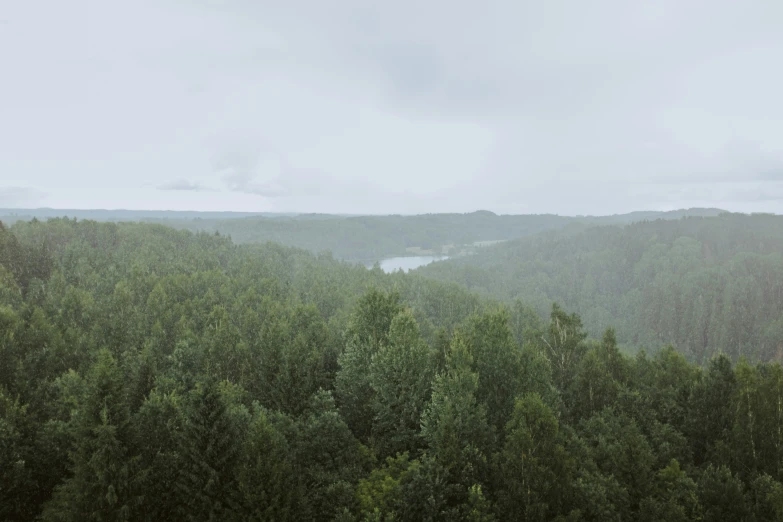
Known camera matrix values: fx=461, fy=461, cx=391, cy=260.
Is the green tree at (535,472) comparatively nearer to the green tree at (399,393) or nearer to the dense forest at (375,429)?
the dense forest at (375,429)

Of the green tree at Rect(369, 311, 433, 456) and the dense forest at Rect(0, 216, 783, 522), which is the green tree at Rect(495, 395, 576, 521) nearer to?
the dense forest at Rect(0, 216, 783, 522)

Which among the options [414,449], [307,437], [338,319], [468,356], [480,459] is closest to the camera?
[480,459]

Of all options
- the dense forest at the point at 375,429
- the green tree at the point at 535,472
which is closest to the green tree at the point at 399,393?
the dense forest at the point at 375,429

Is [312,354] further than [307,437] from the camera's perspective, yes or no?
Yes

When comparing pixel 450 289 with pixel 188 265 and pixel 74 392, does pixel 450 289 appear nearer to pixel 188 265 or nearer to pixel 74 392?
pixel 188 265

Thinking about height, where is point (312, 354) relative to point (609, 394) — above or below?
above

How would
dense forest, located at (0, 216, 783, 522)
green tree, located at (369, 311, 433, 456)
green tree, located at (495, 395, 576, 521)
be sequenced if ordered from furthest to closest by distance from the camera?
green tree, located at (369, 311, 433, 456), green tree, located at (495, 395, 576, 521), dense forest, located at (0, 216, 783, 522)

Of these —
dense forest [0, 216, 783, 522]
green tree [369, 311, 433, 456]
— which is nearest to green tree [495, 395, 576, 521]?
dense forest [0, 216, 783, 522]

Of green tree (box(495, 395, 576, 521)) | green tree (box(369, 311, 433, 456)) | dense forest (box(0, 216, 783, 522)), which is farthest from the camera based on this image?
green tree (box(369, 311, 433, 456))

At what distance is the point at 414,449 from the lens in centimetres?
3694

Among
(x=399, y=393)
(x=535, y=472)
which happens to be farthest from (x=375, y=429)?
(x=535, y=472)

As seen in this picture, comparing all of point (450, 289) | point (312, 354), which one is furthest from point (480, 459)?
point (450, 289)

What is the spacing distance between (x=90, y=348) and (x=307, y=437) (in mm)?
30686

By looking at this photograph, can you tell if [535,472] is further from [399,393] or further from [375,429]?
[375,429]
